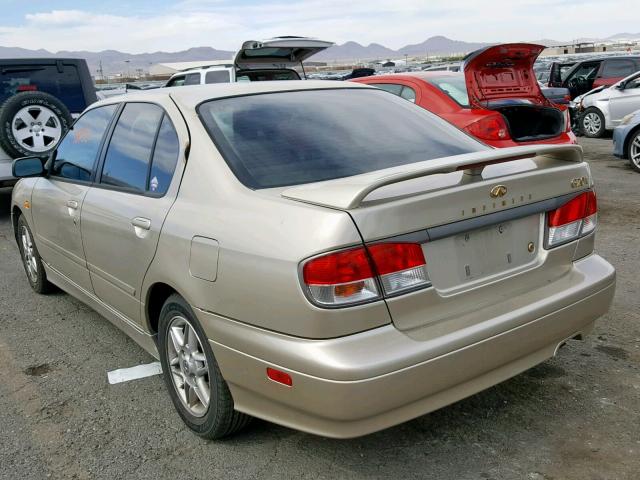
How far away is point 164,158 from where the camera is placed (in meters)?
3.15

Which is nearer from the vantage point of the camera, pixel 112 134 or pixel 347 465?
pixel 347 465

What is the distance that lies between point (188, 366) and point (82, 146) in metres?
1.87

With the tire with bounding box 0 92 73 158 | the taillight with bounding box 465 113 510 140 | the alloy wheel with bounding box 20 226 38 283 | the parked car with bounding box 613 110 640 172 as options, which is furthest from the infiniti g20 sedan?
the parked car with bounding box 613 110 640 172

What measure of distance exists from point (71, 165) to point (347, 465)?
2657 mm

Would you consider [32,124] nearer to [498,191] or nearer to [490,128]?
[490,128]

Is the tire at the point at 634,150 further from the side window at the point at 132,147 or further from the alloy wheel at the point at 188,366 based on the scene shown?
the alloy wheel at the point at 188,366

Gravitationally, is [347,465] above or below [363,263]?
Result: below

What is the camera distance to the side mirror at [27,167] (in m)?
4.34

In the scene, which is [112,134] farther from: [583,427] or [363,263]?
[583,427]

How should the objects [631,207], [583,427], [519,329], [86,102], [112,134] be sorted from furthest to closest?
[86,102] → [631,207] → [112,134] → [583,427] → [519,329]

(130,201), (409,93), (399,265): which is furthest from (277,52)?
(399,265)

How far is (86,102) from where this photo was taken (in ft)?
29.4

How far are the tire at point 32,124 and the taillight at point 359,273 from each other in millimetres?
5902

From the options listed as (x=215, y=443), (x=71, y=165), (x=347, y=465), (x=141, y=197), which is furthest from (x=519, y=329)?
(x=71, y=165)
